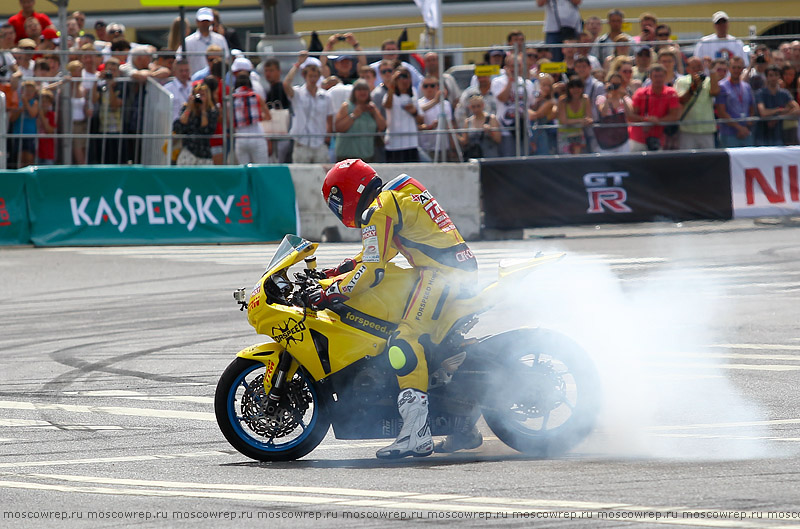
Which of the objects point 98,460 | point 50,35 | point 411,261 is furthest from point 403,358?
point 50,35

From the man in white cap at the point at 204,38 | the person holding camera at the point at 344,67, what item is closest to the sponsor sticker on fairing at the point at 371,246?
the person holding camera at the point at 344,67

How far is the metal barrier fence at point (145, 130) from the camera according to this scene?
16703 mm

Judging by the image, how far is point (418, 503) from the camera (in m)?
5.78

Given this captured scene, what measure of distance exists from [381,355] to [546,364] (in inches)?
37.1

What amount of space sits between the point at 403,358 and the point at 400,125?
10.5 m

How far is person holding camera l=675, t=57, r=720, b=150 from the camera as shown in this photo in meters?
17.2

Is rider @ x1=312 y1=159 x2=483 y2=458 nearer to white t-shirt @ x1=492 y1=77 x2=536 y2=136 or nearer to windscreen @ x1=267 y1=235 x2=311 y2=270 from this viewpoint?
windscreen @ x1=267 y1=235 x2=311 y2=270

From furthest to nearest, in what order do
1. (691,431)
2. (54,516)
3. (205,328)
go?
(205,328) < (691,431) < (54,516)

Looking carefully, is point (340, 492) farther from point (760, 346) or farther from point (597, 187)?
point (597, 187)

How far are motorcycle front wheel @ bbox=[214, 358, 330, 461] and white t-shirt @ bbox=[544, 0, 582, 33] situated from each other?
44.4ft

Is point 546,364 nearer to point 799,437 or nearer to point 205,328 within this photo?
point 799,437

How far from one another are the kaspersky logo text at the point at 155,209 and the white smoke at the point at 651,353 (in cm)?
505

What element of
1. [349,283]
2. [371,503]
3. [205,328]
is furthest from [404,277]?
[205,328]

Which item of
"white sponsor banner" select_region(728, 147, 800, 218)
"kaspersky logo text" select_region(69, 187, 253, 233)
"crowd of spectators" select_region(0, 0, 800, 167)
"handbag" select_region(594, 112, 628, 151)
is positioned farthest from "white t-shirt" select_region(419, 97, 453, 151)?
"white sponsor banner" select_region(728, 147, 800, 218)
